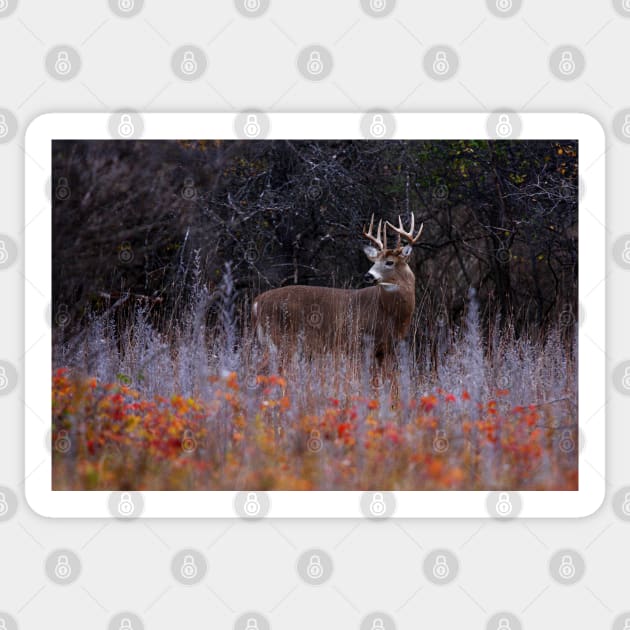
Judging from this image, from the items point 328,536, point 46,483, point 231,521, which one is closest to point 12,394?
point 46,483

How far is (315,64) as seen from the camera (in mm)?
4352

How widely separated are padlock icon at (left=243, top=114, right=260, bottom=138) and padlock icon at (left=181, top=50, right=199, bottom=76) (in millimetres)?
356

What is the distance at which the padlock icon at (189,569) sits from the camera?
399 centimetres

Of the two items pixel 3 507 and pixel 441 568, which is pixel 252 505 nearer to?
pixel 441 568

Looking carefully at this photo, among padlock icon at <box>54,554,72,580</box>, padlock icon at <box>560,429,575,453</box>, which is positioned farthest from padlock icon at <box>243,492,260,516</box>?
padlock icon at <box>560,429,575,453</box>

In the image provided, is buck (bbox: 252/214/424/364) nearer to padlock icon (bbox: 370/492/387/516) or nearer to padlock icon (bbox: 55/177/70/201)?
padlock icon (bbox: 55/177/70/201)

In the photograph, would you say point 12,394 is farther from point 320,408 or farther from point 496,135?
point 496,135

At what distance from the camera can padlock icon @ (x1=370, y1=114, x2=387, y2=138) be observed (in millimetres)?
4328

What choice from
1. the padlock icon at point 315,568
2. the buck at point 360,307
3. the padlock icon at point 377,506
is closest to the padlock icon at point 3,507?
the padlock icon at point 315,568

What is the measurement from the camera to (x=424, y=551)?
4020 mm

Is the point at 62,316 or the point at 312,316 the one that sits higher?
the point at 312,316

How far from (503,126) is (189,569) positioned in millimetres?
2596

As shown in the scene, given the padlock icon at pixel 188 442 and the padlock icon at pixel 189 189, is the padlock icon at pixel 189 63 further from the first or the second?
the padlock icon at pixel 188 442

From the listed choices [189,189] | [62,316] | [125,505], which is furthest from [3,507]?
[189,189]
